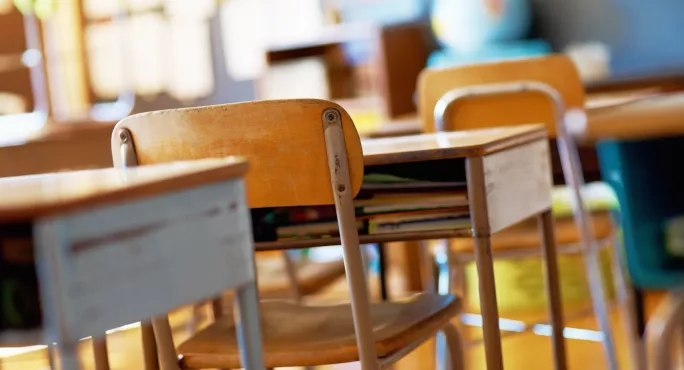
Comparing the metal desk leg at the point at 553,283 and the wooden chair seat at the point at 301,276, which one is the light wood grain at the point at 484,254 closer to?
the metal desk leg at the point at 553,283

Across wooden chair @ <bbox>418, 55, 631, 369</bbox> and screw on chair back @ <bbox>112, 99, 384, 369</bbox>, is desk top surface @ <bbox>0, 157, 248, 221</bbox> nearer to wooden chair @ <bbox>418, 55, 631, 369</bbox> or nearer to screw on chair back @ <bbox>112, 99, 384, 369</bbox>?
screw on chair back @ <bbox>112, 99, 384, 369</bbox>

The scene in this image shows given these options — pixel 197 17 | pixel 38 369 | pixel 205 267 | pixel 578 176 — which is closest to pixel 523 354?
pixel 578 176

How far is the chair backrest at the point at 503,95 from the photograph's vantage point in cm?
232

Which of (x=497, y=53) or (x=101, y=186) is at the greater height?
(x=497, y=53)

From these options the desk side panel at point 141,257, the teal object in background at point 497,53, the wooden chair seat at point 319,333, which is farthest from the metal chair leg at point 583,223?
the teal object in background at point 497,53

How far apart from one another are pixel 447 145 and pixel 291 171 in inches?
10.6

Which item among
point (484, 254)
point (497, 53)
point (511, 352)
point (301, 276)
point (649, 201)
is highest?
point (497, 53)

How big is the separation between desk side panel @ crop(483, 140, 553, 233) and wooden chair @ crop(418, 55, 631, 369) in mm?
438

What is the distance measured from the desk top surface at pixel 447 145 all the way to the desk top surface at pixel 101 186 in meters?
0.44

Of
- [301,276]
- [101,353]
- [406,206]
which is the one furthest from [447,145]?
[301,276]

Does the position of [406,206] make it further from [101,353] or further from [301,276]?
[301,276]

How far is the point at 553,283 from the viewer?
1.92 metres

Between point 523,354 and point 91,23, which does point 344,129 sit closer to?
point 523,354

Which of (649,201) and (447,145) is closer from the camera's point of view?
(649,201)
